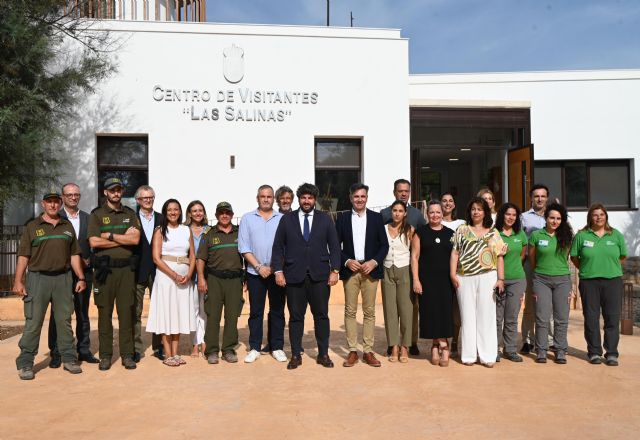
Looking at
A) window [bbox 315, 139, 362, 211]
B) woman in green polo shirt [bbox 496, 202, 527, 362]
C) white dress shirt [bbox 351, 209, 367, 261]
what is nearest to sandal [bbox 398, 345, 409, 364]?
woman in green polo shirt [bbox 496, 202, 527, 362]

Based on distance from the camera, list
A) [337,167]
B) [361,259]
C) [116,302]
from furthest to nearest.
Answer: [337,167]
[361,259]
[116,302]

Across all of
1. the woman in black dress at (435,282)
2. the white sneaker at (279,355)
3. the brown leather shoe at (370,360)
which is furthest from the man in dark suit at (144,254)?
the woman in black dress at (435,282)

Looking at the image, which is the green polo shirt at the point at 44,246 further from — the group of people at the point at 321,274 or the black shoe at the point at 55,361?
the black shoe at the point at 55,361

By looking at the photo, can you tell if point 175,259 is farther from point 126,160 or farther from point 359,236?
point 126,160

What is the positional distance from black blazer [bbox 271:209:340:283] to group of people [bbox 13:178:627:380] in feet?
0.04

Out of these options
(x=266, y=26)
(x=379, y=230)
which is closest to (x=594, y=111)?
(x=266, y=26)

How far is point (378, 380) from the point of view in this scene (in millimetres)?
5461

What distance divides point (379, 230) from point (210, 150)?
6084mm

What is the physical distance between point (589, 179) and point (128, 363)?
39.0ft

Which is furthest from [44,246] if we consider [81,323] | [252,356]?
[252,356]

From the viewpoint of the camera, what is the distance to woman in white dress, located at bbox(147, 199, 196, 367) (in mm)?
6066

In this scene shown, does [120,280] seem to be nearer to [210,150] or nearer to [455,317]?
[455,317]

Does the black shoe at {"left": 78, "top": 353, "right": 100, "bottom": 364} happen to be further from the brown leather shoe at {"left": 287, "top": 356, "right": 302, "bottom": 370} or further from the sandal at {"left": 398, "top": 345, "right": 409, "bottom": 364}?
the sandal at {"left": 398, "top": 345, "right": 409, "bottom": 364}

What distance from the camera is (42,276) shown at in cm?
573
